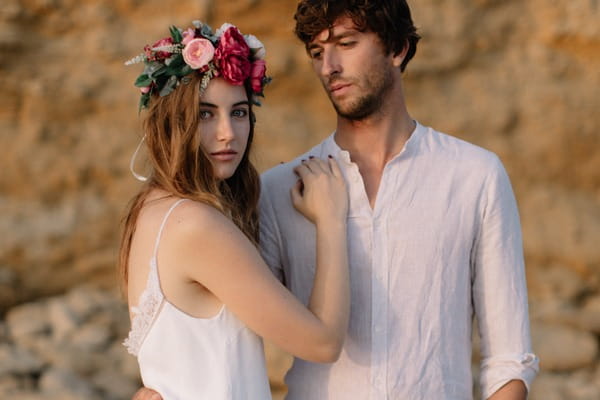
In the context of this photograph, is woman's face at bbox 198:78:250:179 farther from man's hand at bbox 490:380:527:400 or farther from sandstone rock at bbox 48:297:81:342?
sandstone rock at bbox 48:297:81:342

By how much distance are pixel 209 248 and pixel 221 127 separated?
1.07 ft

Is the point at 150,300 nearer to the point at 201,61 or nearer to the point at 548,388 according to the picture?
the point at 201,61

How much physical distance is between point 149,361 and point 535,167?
336 centimetres

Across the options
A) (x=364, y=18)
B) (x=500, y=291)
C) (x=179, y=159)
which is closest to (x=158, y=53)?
(x=179, y=159)

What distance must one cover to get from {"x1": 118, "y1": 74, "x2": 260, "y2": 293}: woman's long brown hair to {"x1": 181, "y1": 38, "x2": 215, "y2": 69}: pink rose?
3 centimetres

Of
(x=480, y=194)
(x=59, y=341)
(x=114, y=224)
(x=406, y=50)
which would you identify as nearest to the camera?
(x=480, y=194)

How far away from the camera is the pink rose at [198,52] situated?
2.28m

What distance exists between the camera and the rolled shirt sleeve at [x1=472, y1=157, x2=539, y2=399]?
2.37 meters

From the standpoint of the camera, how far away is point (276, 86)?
5.07 metres

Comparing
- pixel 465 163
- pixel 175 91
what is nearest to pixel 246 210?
pixel 175 91

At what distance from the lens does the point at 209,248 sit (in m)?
2.13

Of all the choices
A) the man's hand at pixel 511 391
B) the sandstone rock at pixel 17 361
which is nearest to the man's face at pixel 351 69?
the man's hand at pixel 511 391

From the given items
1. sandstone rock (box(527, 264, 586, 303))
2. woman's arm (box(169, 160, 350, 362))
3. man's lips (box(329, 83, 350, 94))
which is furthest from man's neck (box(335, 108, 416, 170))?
sandstone rock (box(527, 264, 586, 303))

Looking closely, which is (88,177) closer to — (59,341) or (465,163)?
(59,341)
